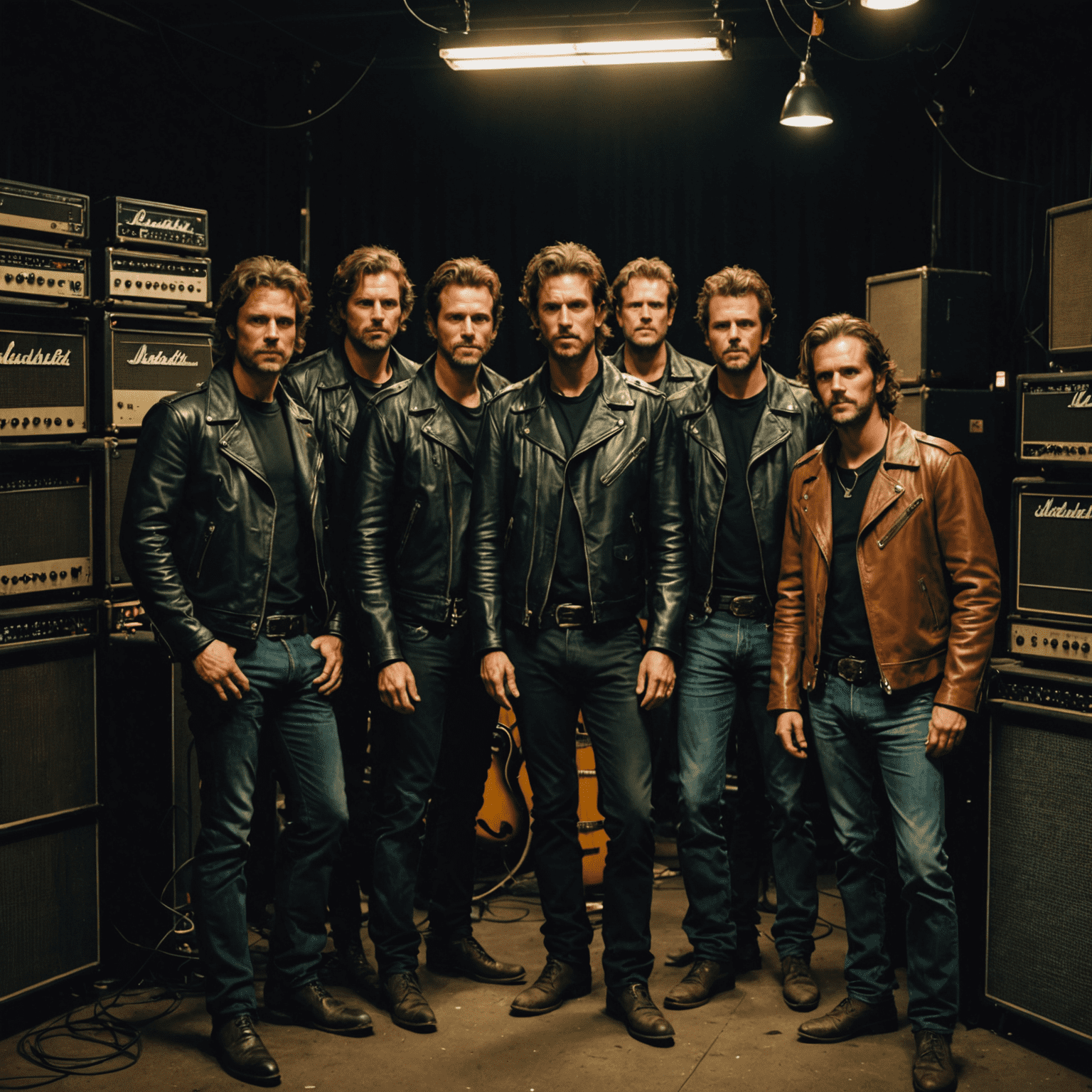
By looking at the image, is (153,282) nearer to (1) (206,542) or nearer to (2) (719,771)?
(1) (206,542)

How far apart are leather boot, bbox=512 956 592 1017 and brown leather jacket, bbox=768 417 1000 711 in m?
1.18

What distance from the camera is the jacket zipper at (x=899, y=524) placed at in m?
2.90

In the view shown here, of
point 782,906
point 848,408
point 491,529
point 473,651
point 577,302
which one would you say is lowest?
point 782,906

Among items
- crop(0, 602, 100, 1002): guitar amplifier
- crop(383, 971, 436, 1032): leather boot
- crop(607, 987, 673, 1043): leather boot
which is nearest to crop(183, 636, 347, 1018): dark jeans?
crop(383, 971, 436, 1032): leather boot

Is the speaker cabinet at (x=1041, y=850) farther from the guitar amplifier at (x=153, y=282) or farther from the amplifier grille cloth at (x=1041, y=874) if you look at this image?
the guitar amplifier at (x=153, y=282)

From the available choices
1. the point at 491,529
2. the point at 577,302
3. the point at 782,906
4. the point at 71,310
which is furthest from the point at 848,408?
the point at 71,310

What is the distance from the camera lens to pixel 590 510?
3.12m

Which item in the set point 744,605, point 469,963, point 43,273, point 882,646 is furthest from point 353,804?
point 43,273

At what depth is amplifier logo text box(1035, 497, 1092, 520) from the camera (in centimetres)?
294

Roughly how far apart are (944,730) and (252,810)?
66.5 inches

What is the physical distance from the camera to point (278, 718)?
3109mm

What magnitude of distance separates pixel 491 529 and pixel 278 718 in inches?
29.1

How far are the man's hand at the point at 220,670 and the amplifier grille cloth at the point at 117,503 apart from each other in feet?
2.39

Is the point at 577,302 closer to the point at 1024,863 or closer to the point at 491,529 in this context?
the point at 491,529
